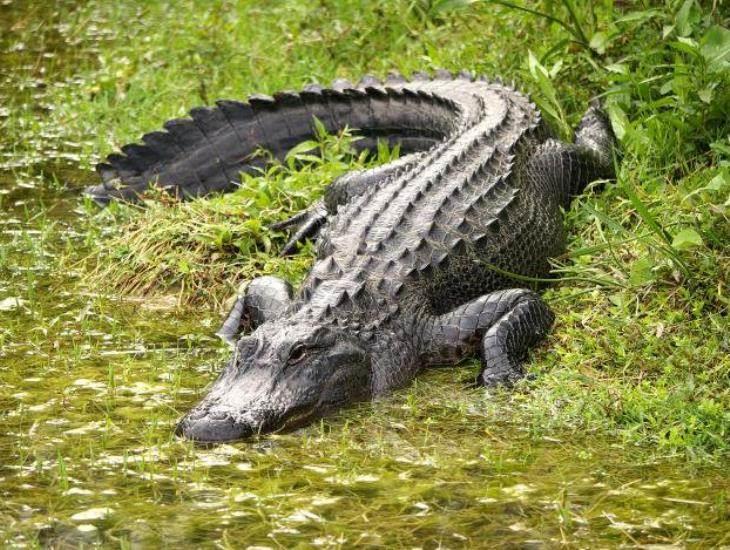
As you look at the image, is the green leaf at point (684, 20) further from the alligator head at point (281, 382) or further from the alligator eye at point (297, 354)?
the alligator eye at point (297, 354)

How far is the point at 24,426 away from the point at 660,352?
8.72 ft

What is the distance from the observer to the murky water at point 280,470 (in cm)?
418

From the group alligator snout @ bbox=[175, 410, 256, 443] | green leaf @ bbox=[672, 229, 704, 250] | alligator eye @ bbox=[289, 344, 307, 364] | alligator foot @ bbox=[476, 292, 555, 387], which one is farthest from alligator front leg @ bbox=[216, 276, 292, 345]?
green leaf @ bbox=[672, 229, 704, 250]

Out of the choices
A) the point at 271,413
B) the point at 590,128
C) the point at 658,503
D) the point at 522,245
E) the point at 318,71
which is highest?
the point at 318,71

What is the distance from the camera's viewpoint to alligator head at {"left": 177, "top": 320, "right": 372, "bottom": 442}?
496cm

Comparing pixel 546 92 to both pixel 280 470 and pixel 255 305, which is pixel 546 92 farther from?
pixel 280 470

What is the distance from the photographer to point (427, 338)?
19.0 ft

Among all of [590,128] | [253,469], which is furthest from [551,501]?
[590,128]

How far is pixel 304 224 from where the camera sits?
721cm

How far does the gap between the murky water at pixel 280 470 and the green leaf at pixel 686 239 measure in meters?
1.08

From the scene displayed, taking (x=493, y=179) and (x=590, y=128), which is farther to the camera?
(x=590, y=128)

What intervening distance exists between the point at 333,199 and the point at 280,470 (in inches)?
110

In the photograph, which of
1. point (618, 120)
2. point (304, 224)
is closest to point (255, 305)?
point (304, 224)

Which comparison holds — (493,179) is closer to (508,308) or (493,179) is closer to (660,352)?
(508,308)
